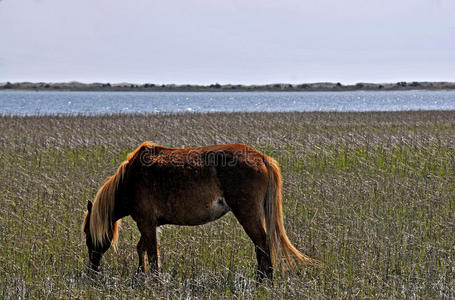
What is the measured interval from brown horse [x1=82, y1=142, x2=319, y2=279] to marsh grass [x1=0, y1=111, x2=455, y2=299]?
0.38 metres

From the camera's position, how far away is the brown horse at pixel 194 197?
18.7 ft

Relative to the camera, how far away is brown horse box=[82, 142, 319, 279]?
5.70 metres

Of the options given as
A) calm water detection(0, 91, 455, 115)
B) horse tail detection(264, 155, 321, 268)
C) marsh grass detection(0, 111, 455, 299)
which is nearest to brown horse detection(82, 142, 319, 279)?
horse tail detection(264, 155, 321, 268)

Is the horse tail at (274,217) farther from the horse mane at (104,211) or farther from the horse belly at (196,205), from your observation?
the horse mane at (104,211)

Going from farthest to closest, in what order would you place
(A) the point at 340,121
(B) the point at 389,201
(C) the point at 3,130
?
1. (A) the point at 340,121
2. (C) the point at 3,130
3. (B) the point at 389,201

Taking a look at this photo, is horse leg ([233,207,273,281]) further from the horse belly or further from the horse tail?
the horse belly

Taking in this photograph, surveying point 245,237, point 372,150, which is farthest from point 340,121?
point 245,237

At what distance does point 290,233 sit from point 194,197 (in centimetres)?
200

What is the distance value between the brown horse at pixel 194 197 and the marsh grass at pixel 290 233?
38 cm

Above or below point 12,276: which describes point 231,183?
above

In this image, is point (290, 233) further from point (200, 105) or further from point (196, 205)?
point (200, 105)

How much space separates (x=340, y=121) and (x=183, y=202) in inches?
746

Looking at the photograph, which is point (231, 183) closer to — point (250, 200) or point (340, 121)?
point (250, 200)

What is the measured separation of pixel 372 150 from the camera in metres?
14.5
